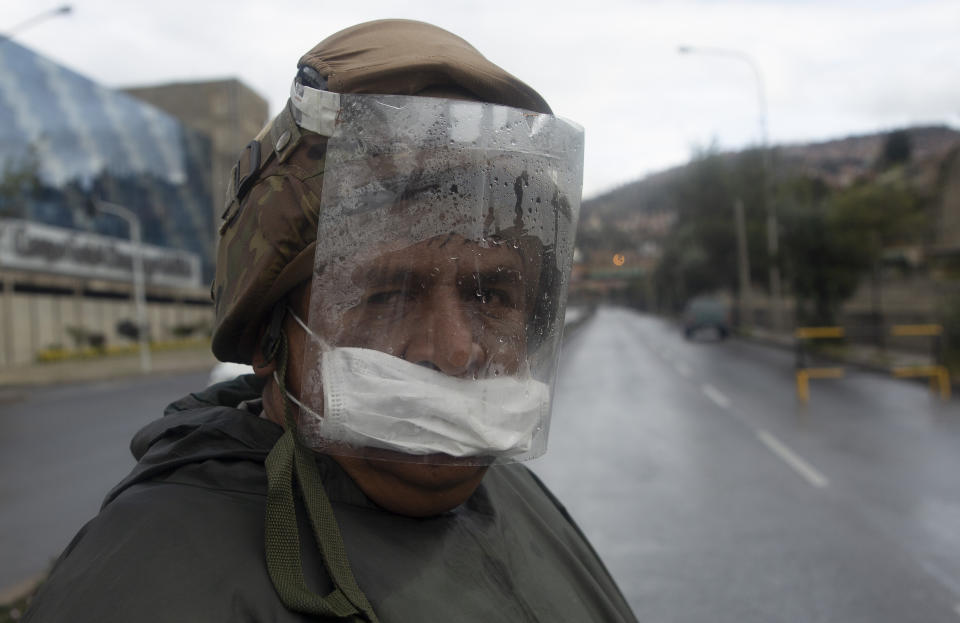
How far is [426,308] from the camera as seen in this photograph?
109cm

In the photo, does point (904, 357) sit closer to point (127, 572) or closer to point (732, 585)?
point (732, 585)

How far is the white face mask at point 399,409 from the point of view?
3.44 ft

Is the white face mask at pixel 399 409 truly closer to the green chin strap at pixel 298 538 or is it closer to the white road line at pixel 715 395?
the green chin strap at pixel 298 538

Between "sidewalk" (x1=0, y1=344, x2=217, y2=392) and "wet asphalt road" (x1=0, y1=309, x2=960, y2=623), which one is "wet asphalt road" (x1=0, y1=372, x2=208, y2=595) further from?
"sidewalk" (x1=0, y1=344, x2=217, y2=392)

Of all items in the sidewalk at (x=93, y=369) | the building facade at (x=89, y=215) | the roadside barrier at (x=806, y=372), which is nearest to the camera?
the roadside barrier at (x=806, y=372)

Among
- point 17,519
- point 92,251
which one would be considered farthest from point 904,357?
point 92,251

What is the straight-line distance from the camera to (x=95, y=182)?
3575 centimetres

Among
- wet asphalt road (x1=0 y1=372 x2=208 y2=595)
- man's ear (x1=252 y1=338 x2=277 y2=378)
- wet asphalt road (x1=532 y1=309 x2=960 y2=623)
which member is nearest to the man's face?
man's ear (x1=252 y1=338 x2=277 y2=378)

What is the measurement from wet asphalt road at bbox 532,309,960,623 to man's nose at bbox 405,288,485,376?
338cm

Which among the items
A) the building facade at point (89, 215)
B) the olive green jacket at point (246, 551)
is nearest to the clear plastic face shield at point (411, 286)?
the olive green jacket at point (246, 551)

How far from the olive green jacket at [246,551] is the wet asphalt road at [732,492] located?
3038mm

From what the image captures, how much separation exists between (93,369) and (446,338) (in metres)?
27.3

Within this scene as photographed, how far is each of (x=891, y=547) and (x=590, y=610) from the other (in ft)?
15.0

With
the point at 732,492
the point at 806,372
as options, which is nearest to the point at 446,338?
the point at 732,492
